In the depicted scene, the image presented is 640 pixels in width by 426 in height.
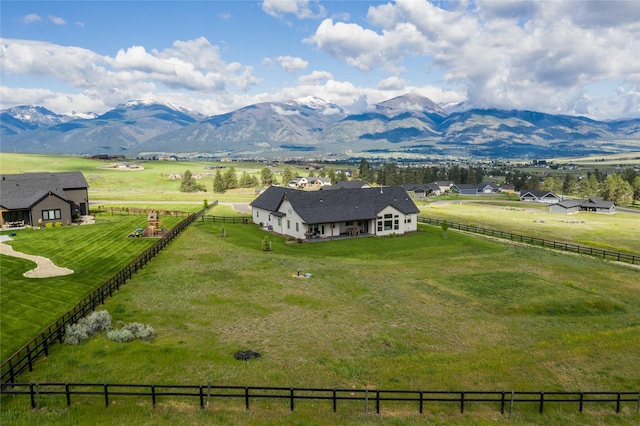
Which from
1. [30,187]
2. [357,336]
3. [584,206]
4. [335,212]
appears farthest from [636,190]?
[30,187]

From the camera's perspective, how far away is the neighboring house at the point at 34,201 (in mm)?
57969

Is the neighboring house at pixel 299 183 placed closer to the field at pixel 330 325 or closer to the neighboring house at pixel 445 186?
the neighboring house at pixel 445 186

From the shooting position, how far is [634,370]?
23.1m

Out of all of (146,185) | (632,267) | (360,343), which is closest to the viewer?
(360,343)

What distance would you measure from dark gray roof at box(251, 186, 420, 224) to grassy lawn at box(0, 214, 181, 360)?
18116 millimetres

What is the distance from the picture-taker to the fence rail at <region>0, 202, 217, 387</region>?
770 inches

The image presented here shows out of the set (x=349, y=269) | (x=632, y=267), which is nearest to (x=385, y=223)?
(x=349, y=269)

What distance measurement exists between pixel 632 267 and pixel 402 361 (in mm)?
43645

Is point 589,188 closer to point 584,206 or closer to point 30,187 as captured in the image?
point 584,206

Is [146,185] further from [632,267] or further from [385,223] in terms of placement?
[632,267]

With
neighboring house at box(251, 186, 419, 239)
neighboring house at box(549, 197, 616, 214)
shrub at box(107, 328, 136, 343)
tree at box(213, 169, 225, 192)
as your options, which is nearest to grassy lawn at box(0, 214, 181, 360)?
shrub at box(107, 328, 136, 343)

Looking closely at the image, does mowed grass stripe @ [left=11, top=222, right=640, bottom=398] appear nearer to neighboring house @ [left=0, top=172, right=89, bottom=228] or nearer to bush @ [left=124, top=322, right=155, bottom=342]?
bush @ [left=124, top=322, right=155, bottom=342]

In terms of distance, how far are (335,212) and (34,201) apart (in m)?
43.9

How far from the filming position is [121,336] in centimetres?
2333
